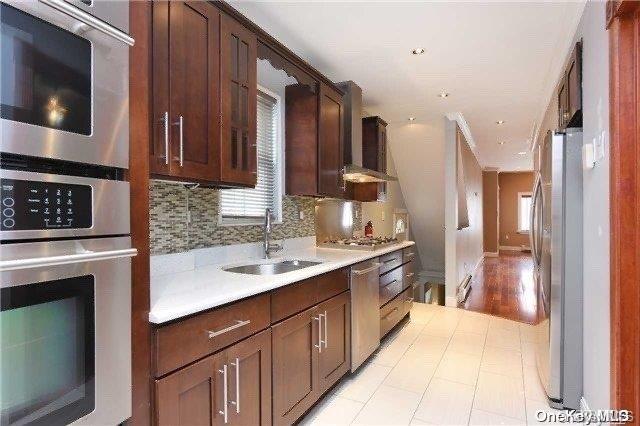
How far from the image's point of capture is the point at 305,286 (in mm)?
2021

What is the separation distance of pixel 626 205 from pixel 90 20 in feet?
6.96

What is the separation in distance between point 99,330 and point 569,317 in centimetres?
249

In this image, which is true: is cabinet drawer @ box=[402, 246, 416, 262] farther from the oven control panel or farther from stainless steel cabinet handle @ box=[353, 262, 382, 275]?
the oven control panel

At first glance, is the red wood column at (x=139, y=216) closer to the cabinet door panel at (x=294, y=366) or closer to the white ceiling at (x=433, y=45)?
the cabinet door panel at (x=294, y=366)

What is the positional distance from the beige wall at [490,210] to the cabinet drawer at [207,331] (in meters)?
10.7

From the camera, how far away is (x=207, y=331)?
55.0 inches

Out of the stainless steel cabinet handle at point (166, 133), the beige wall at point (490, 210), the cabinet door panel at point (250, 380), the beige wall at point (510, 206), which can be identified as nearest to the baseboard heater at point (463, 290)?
the cabinet door panel at point (250, 380)

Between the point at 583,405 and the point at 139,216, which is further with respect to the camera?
the point at 583,405

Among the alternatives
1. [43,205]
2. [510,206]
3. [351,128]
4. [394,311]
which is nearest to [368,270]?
[394,311]

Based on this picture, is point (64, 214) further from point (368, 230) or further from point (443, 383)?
point (368, 230)

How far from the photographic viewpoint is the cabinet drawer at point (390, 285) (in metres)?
3.19

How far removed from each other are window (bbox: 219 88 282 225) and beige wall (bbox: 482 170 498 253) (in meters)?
9.46

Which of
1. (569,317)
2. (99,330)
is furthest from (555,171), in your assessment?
(99,330)

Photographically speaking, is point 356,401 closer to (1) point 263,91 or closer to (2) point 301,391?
(2) point 301,391
